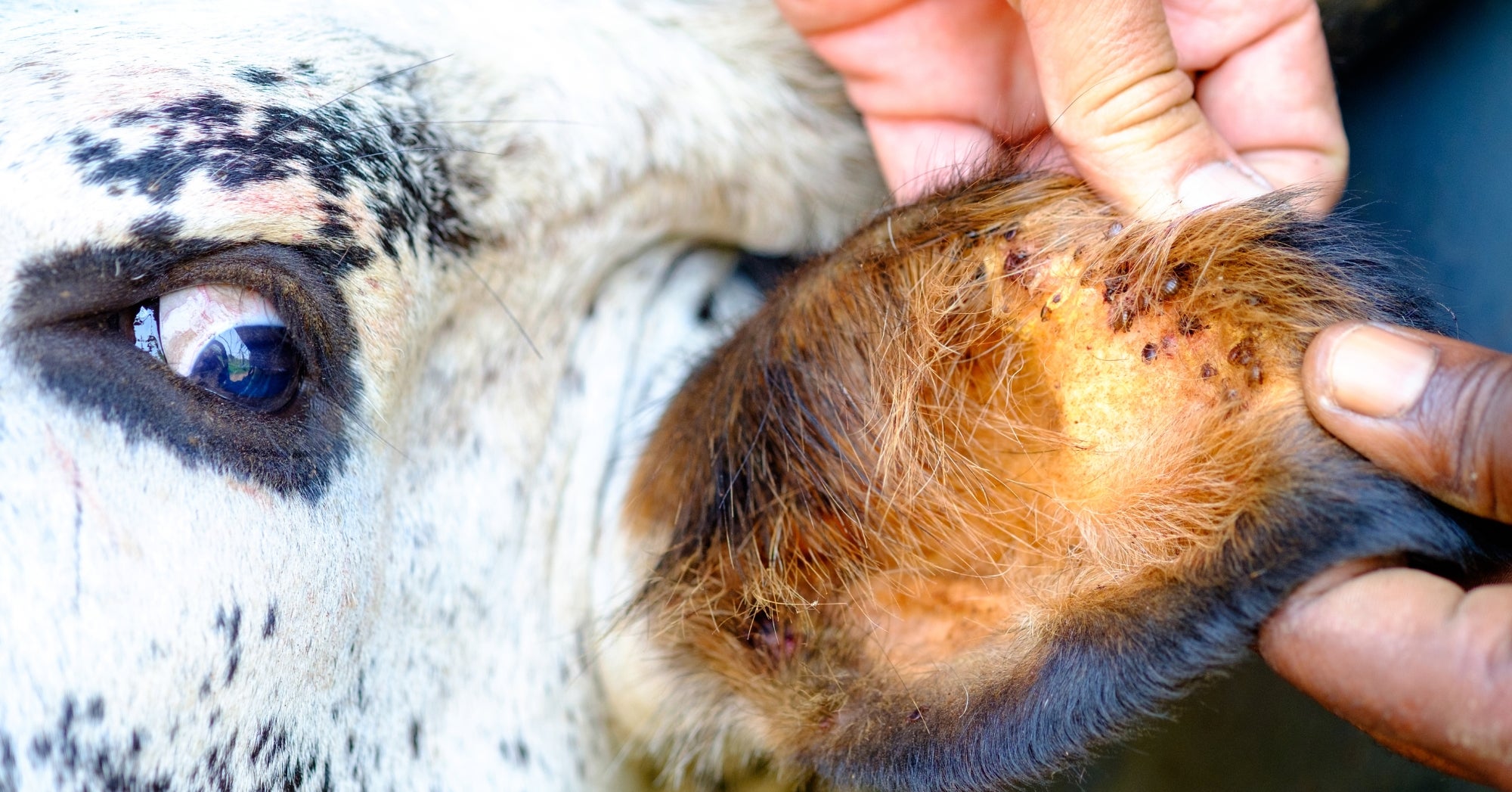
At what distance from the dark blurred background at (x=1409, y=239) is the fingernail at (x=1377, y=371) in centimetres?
76

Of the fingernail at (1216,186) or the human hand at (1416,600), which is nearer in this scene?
the human hand at (1416,600)

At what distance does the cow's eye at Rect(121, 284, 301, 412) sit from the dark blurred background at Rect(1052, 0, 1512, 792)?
117 cm

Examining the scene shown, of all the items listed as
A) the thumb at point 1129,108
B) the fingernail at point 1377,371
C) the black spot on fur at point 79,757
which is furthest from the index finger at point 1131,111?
the black spot on fur at point 79,757

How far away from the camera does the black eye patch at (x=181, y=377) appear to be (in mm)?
867

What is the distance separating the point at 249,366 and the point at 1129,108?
2.82 feet

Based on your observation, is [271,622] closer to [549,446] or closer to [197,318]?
[197,318]

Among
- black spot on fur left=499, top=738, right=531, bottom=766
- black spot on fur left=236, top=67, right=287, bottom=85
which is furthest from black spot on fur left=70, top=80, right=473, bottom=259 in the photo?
black spot on fur left=499, top=738, right=531, bottom=766

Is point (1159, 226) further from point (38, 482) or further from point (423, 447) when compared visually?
point (38, 482)

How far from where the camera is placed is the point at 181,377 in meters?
0.90

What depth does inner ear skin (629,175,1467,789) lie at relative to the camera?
81 cm

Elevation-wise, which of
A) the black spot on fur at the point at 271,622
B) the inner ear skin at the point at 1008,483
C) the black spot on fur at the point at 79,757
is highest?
the inner ear skin at the point at 1008,483

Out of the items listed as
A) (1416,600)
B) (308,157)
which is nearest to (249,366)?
(308,157)

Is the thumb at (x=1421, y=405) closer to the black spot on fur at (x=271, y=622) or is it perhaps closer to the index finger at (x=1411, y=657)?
the index finger at (x=1411, y=657)

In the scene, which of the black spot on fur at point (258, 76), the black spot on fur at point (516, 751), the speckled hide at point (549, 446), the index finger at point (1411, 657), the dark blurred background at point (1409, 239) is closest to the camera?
the index finger at point (1411, 657)
